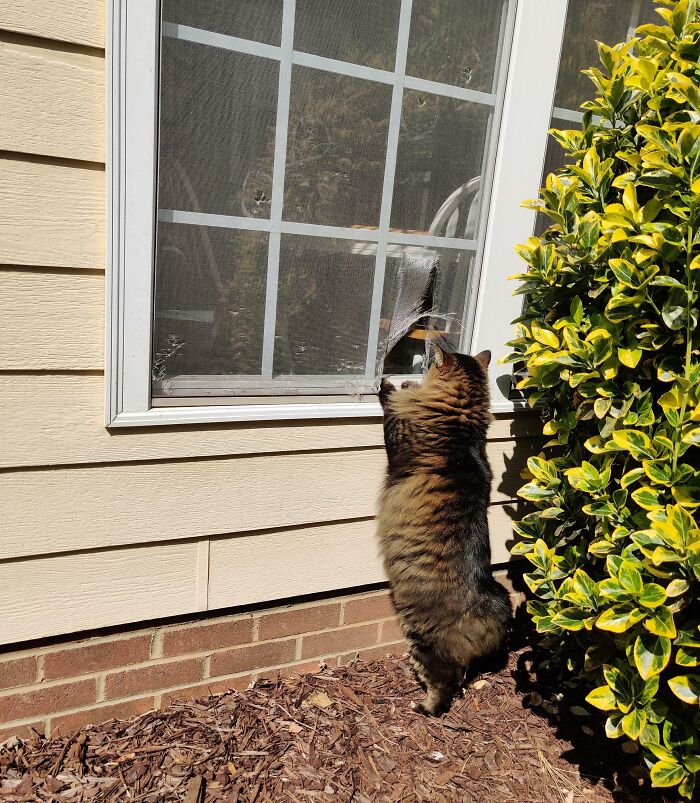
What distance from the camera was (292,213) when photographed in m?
2.20

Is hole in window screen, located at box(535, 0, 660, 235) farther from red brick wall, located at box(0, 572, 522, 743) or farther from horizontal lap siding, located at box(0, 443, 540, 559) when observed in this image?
red brick wall, located at box(0, 572, 522, 743)

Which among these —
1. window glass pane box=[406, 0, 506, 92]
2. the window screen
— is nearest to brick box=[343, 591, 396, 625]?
the window screen

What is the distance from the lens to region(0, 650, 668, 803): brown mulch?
81.0 inches

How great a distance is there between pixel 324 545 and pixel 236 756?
2.70 ft

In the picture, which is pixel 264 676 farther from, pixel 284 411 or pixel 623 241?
pixel 623 241

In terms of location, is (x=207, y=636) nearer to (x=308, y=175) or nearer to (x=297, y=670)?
(x=297, y=670)

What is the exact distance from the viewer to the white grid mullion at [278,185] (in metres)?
2.03

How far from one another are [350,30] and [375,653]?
258cm

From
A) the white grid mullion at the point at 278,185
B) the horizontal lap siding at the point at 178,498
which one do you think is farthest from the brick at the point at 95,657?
the white grid mullion at the point at 278,185

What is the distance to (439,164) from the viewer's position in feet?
7.91

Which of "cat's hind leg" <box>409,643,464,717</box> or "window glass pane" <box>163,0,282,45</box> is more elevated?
"window glass pane" <box>163,0,282,45</box>

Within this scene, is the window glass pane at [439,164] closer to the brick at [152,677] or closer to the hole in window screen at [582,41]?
the hole in window screen at [582,41]

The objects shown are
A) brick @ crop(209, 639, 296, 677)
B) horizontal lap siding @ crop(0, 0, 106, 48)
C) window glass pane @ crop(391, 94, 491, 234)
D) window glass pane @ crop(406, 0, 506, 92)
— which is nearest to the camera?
horizontal lap siding @ crop(0, 0, 106, 48)

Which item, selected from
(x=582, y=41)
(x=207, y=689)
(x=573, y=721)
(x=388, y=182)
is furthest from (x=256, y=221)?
(x=573, y=721)
